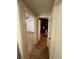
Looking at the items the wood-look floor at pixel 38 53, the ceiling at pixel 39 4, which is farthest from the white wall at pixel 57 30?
the wood-look floor at pixel 38 53

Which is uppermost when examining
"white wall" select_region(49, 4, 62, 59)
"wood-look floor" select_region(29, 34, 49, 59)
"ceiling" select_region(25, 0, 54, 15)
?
"ceiling" select_region(25, 0, 54, 15)

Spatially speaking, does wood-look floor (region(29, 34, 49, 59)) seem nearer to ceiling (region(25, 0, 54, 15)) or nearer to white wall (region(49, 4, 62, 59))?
ceiling (region(25, 0, 54, 15))

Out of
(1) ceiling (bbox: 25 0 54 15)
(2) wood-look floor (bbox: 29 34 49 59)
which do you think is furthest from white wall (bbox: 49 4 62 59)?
(2) wood-look floor (bbox: 29 34 49 59)

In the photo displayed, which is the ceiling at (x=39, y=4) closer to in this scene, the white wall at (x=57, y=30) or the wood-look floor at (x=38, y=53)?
the white wall at (x=57, y=30)

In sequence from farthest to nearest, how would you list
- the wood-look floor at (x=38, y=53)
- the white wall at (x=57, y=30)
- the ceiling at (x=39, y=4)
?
the wood-look floor at (x=38, y=53)
the ceiling at (x=39, y=4)
the white wall at (x=57, y=30)

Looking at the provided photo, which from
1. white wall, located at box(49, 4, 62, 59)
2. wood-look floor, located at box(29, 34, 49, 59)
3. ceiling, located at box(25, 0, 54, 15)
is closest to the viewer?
white wall, located at box(49, 4, 62, 59)

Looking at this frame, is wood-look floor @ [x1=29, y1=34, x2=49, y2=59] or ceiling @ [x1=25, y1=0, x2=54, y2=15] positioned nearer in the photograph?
ceiling @ [x1=25, y1=0, x2=54, y2=15]

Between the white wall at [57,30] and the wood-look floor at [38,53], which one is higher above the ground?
the white wall at [57,30]

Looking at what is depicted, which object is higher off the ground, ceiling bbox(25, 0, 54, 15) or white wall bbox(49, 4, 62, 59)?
ceiling bbox(25, 0, 54, 15)

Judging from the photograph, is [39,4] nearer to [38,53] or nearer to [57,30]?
[57,30]

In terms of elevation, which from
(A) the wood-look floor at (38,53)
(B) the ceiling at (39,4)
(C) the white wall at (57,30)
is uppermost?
(B) the ceiling at (39,4)
